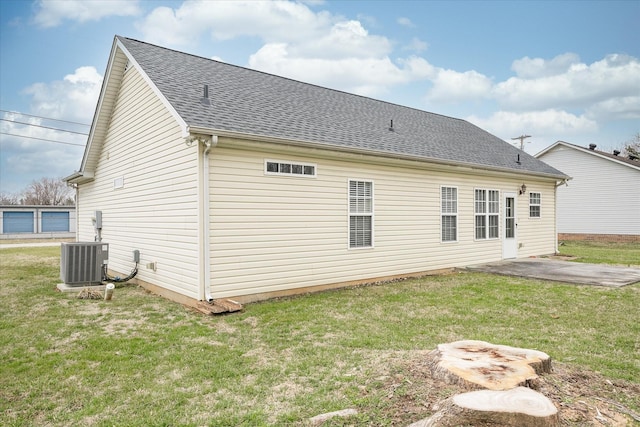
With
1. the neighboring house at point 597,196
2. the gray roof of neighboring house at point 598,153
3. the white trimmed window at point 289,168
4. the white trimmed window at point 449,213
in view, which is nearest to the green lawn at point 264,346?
the white trimmed window at point 289,168

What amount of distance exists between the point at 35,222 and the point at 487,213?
32.9m

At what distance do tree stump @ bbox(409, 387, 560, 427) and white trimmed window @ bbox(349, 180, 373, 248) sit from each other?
6112mm

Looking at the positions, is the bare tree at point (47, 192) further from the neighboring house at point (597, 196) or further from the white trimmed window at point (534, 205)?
the neighboring house at point (597, 196)

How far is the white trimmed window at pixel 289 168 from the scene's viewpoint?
714cm

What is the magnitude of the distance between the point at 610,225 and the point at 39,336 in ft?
78.5

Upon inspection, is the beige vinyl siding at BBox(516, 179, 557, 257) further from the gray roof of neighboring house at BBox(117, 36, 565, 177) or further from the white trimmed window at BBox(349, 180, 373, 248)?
the white trimmed window at BBox(349, 180, 373, 248)

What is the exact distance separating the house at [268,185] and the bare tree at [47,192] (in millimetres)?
37503

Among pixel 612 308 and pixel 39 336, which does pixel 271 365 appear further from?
pixel 612 308

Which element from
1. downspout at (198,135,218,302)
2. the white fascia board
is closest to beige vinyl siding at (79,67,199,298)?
downspout at (198,135,218,302)

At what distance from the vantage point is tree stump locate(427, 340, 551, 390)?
261 centimetres

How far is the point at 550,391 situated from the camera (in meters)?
2.74

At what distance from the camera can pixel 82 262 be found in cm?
829

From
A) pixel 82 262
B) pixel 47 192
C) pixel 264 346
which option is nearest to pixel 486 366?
pixel 264 346

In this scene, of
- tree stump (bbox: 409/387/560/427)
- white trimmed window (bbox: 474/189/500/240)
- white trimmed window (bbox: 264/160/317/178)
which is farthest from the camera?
white trimmed window (bbox: 474/189/500/240)
